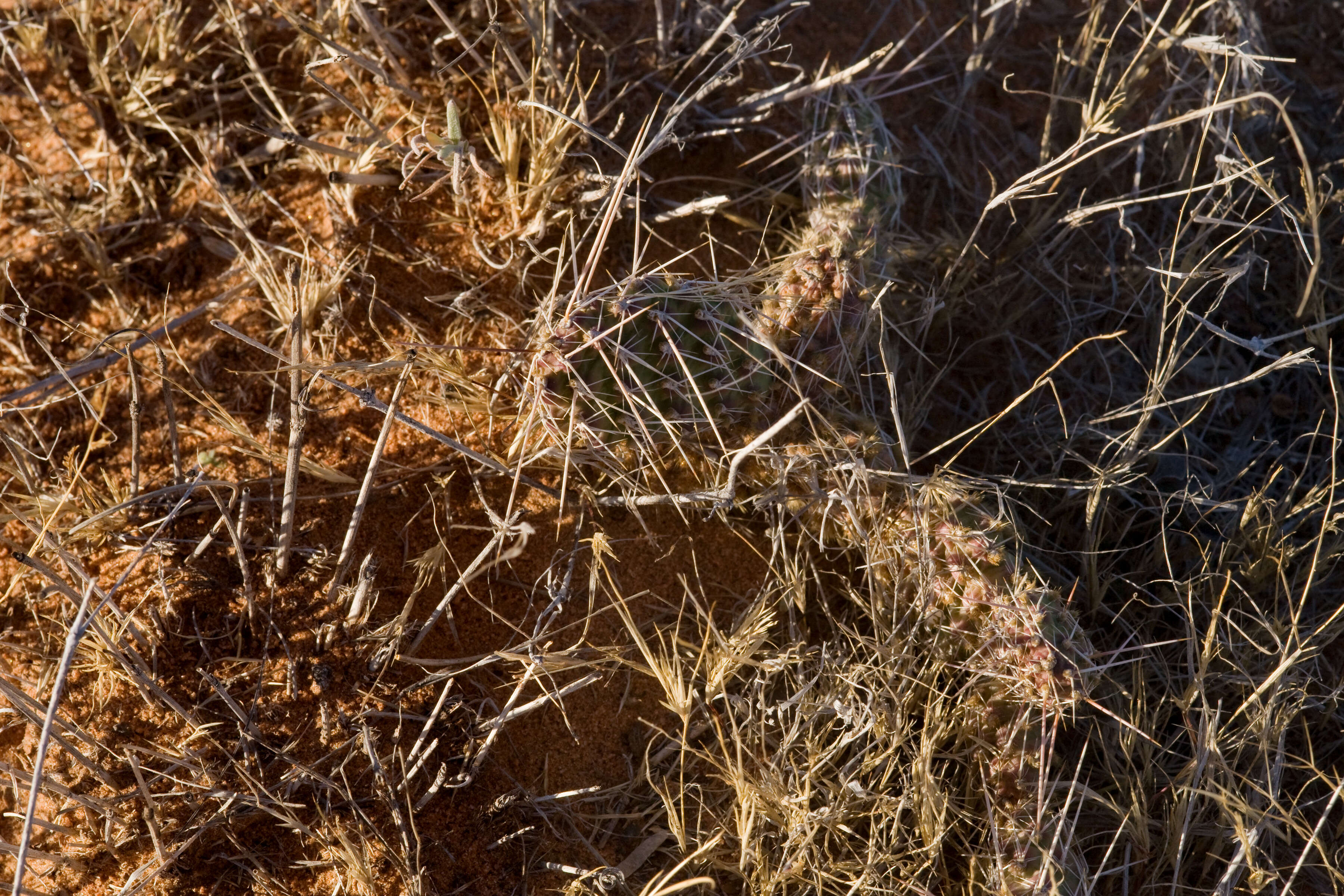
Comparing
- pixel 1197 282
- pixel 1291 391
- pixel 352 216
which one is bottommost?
pixel 1291 391

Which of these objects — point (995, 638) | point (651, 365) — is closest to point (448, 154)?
point (651, 365)

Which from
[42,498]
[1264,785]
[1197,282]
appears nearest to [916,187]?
[1197,282]

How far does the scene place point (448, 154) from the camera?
164 centimetres

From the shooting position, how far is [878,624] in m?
1.59

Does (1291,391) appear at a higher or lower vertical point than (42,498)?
lower

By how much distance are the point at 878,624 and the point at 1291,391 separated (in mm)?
1152

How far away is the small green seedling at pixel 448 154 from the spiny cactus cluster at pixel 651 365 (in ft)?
1.21

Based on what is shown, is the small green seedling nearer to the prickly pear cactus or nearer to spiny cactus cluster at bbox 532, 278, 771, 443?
spiny cactus cluster at bbox 532, 278, 771, 443

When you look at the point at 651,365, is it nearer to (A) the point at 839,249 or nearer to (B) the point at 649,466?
(B) the point at 649,466

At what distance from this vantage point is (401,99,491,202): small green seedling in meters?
1.62

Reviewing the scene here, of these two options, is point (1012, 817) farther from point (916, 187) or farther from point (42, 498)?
point (42, 498)

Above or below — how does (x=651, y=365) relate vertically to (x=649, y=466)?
above

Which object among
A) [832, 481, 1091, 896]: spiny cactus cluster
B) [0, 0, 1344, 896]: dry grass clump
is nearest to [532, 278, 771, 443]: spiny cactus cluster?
[0, 0, 1344, 896]: dry grass clump

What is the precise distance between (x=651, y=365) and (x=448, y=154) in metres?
0.54
